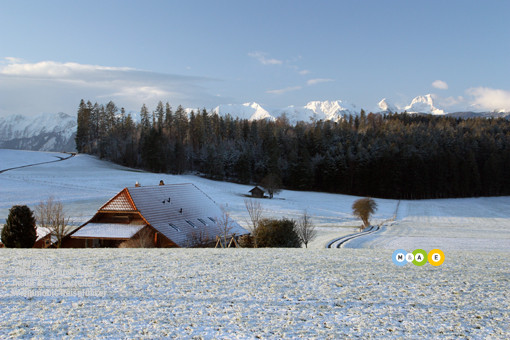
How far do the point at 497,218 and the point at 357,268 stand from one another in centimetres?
5466

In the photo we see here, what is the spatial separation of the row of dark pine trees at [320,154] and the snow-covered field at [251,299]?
238 feet

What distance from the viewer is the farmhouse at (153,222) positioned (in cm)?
2506

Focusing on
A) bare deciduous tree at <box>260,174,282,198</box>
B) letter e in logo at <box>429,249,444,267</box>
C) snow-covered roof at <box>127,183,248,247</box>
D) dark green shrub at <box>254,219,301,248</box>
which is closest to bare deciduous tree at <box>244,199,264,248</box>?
dark green shrub at <box>254,219,301,248</box>

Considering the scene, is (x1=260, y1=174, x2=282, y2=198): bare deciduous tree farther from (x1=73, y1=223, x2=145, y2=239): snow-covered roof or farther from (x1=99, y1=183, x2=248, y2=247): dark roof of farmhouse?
(x1=73, y1=223, x2=145, y2=239): snow-covered roof

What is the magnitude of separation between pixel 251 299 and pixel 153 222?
1784 cm

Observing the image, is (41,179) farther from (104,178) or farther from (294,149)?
(294,149)

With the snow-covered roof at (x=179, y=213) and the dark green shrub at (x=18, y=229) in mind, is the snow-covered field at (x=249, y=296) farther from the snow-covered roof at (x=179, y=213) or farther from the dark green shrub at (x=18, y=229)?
the snow-covered roof at (x=179, y=213)

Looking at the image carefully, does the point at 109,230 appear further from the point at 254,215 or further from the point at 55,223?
the point at 254,215

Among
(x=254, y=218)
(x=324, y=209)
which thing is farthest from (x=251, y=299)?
(x=324, y=209)

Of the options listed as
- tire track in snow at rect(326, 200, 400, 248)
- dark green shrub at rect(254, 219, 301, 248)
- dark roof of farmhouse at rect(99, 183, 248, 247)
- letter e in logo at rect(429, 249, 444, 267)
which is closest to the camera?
letter e in logo at rect(429, 249, 444, 267)

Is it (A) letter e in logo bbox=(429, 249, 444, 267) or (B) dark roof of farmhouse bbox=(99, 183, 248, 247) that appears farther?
(B) dark roof of farmhouse bbox=(99, 183, 248, 247)

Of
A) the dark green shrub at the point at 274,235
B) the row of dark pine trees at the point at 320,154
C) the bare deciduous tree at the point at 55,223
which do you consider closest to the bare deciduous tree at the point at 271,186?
the row of dark pine trees at the point at 320,154

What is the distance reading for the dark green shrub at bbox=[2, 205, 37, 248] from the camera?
21.8 m

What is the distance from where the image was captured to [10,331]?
7.20m
